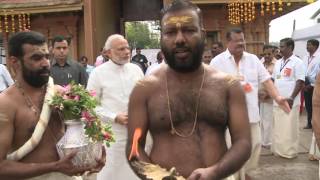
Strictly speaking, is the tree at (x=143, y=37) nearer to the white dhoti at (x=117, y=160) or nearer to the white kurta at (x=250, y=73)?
the white kurta at (x=250, y=73)

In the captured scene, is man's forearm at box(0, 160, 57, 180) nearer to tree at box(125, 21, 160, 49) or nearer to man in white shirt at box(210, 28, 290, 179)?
man in white shirt at box(210, 28, 290, 179)

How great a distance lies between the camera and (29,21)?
1361 centimetres

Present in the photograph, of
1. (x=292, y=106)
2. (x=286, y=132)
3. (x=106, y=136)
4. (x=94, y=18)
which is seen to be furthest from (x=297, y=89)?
(x=94, y=18)

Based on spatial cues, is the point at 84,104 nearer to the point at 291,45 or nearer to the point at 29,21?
the point at 291,45

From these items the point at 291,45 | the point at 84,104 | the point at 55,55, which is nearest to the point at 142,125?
the point at 84,104

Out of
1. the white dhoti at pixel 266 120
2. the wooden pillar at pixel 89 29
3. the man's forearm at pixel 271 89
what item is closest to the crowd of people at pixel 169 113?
the man's forearm at pixel 271 89

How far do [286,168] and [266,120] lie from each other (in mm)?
1606

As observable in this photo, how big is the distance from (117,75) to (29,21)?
914 centimetres

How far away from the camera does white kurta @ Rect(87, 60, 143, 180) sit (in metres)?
5.09

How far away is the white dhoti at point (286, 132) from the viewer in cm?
789

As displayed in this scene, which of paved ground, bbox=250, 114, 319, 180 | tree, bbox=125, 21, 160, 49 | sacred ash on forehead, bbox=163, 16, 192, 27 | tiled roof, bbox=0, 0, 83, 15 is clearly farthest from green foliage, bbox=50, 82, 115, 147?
tree, bbox=125, 21, 160, 49

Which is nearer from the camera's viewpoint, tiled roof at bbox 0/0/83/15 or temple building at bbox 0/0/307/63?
temple building at bbox 0/0/307/63

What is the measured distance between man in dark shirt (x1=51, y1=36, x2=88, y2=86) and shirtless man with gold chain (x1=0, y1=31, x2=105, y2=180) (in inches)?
134

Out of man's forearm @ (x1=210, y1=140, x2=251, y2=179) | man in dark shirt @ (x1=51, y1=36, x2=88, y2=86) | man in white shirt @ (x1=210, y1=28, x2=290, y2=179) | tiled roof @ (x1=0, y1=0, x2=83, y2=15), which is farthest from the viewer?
tiled roof @ (x1=0, y1=0, x2=83, y2=15)
